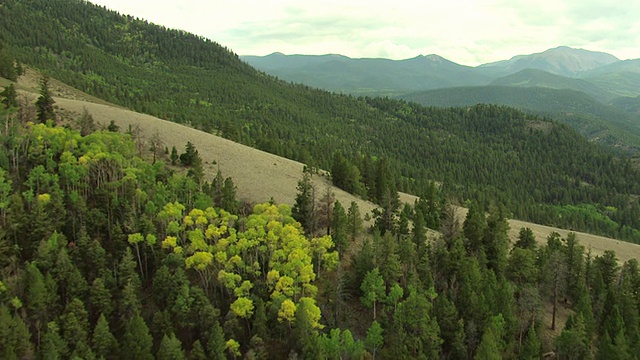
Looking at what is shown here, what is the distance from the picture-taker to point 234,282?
53.3m

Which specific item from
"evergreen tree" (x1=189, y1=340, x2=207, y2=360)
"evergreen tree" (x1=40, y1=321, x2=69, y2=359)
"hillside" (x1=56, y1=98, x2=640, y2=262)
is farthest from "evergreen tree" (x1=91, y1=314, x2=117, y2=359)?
"hillside" (x1=56, y1=98, x2=640, y2=262)

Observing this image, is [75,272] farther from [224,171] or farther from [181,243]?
[224,171]

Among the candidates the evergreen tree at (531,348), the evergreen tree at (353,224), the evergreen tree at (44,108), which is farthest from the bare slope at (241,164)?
the evergreen tree at (531,348)

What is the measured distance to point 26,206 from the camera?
62938 mm

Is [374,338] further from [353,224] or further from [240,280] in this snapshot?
[353,224]

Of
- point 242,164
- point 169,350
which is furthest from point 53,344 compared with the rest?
point 242,164

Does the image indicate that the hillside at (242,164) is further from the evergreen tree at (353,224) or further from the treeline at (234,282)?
the treeline at (234,282)

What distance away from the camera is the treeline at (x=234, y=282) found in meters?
50.1

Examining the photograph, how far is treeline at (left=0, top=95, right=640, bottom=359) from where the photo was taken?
164 feet

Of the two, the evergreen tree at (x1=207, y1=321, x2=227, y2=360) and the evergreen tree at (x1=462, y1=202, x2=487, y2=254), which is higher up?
the evergreen tree at (x1=462, y1=202, x2=487, y2=254)

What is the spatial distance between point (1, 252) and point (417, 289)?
55.6m

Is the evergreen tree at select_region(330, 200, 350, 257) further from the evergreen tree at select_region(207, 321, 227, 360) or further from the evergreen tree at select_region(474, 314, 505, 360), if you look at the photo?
the evergreen tree at select_region(207, 321, 227, 360)

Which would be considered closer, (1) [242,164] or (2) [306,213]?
(2) [306,213]

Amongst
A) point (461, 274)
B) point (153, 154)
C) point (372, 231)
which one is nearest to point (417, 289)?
point (461, 274)
